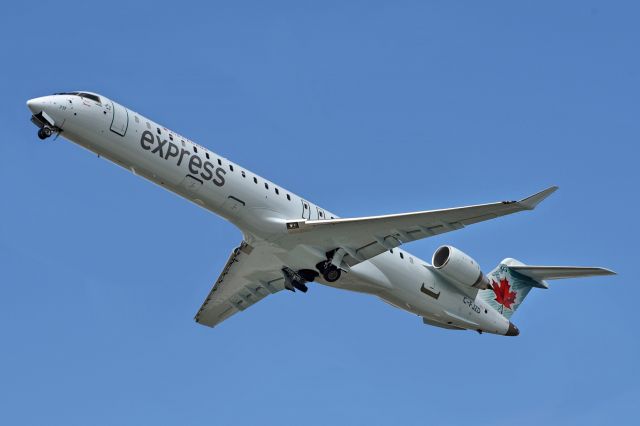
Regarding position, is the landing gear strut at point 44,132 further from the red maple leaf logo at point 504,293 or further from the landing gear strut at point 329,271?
the red maple leaf logo at point 504,293

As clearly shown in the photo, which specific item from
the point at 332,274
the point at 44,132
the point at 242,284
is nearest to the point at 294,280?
→ the point at 332,274

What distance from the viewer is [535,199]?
23.9 metres

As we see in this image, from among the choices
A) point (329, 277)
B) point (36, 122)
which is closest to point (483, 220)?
point (329, 277)

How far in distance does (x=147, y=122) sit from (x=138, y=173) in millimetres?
1275

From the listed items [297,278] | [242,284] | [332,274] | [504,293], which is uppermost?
[504,293]

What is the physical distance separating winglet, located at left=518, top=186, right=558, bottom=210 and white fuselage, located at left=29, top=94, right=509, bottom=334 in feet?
19.9

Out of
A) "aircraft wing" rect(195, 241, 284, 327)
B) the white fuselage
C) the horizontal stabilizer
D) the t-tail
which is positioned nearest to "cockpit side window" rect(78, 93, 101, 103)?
the white fuselage

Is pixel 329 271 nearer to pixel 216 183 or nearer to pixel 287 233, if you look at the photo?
pixel 287 233

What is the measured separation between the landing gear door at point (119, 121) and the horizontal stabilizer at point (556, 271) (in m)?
13.0

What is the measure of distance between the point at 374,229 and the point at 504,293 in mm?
8028

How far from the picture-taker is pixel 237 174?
26766 mm

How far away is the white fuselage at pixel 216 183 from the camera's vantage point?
25.3m

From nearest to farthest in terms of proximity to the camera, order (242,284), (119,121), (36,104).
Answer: (36,104) → (119,121) → (242,284)

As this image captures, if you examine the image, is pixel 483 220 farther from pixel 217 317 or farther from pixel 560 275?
pixel 217 317
